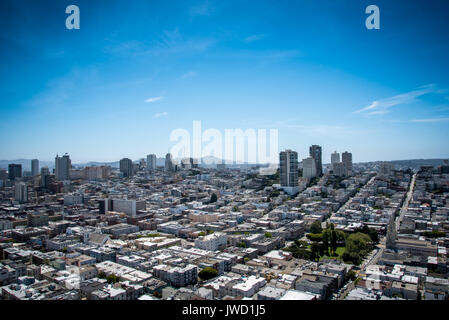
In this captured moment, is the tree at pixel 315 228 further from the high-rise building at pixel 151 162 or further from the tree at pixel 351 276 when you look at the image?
the high-rise building at pixel 151 162

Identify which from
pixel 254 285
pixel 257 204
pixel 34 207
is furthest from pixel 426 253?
pixel 34 207

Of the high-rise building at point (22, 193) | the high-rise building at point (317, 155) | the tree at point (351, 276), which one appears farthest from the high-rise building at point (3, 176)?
the tree at point (351, 276)

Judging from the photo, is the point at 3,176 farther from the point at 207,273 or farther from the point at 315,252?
the point at 315,252

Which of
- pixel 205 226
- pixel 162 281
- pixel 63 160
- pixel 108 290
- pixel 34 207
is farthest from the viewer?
pixel 63 160

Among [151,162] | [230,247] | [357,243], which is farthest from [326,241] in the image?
[151,162]
